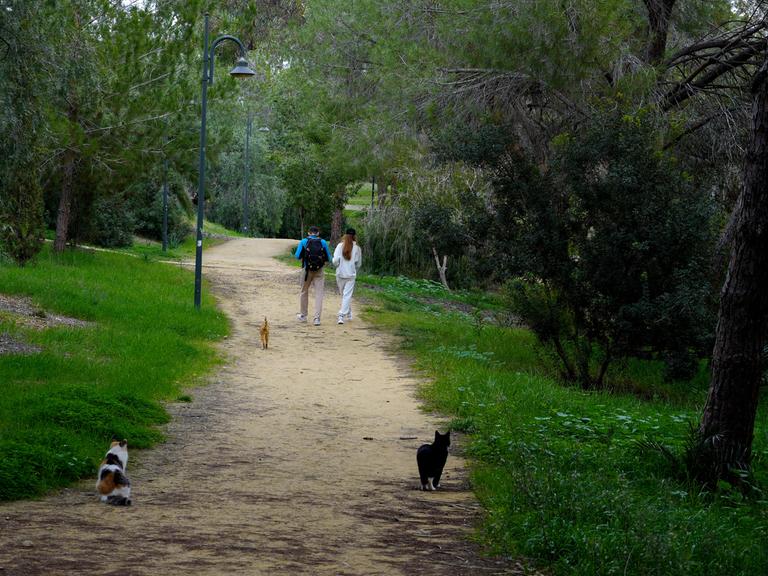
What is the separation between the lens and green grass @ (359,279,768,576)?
6.00 m

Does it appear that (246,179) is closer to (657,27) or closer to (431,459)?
(657,27)

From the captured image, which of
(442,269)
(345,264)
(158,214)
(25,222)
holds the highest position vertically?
(158,214)

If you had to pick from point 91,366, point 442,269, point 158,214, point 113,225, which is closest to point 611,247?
point 91,366

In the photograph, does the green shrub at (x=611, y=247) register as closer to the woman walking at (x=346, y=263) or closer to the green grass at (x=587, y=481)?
the green grass at (x=587, y=481)

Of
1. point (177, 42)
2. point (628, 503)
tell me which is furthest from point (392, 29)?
point (628, 503)

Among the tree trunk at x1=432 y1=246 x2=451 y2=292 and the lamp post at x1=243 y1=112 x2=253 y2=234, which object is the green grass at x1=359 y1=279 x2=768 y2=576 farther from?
the lamp post at x1=243 y1=112 x2=253 y2=234

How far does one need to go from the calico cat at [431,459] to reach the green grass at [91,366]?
272 centimetres

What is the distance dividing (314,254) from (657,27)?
7771mm

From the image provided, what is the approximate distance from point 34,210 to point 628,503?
70.9 feet

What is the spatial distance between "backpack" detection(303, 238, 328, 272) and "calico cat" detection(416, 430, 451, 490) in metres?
12.0

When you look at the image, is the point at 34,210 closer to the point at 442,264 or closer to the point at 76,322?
the point at 76,322

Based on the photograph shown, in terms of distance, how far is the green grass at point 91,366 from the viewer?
8.37 m

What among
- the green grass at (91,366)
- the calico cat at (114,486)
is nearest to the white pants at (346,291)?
the green grass at (91,366)

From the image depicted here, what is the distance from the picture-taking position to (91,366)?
13258 millimetres
